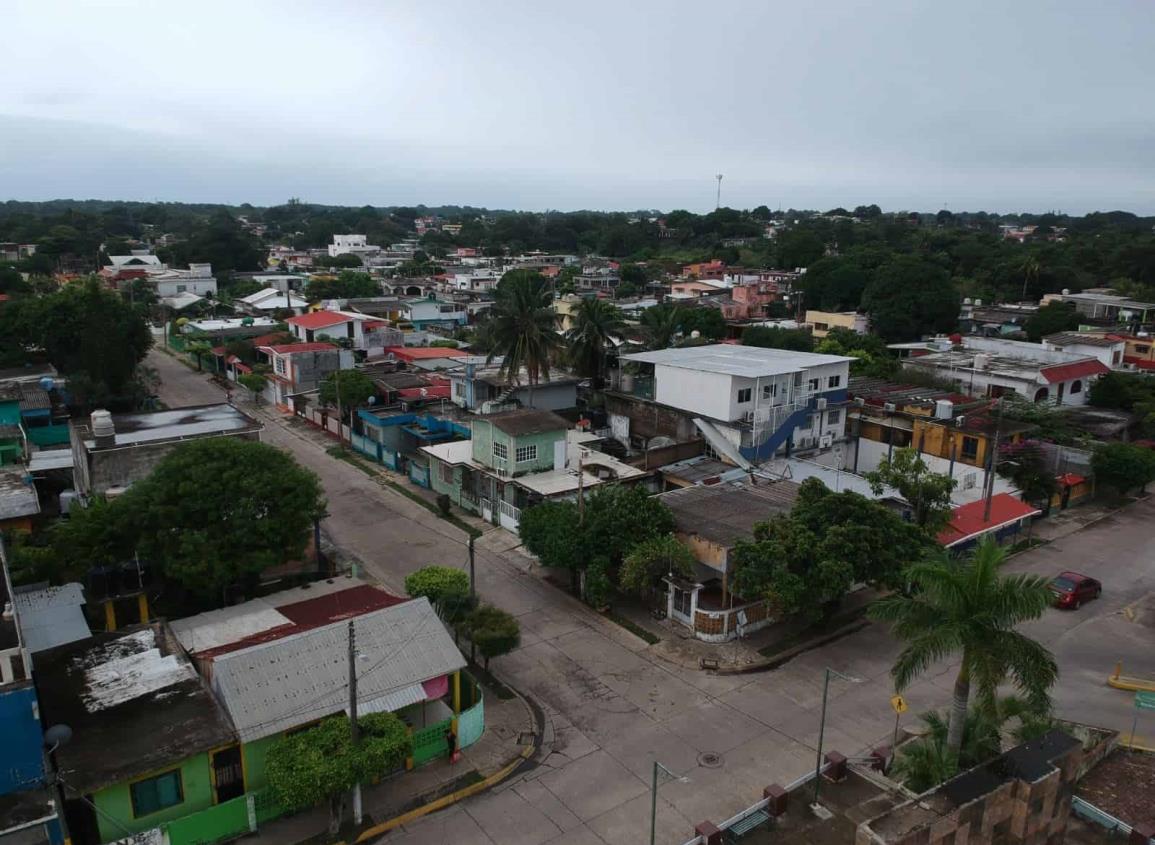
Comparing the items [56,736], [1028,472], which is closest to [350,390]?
[56,736]

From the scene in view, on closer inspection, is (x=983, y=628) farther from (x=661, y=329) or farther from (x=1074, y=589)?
(x=661, y=329)

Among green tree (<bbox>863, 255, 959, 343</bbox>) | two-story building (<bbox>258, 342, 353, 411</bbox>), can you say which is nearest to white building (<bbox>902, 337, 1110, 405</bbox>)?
green tree (<bbox>863, 255, 959, 343</bbox>)

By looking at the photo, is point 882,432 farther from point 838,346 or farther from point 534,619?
point 534,619

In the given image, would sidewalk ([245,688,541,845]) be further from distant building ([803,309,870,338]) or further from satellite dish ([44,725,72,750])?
distant building ([803,309,870,338])

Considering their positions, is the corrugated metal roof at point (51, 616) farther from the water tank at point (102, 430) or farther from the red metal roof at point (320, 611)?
the water tank at point (102, 430)

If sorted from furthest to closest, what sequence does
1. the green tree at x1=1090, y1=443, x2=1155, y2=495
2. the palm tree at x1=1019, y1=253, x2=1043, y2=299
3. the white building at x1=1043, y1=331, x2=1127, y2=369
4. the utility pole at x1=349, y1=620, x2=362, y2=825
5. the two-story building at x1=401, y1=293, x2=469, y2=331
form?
the palm tree at x1=1019, y1=253, x2=1043, y2=299, the two-story building at x1=401, y1=293, x2=469, y2=331, the white building at x1=1043, y1=331, x2=1127, y2=369, the green tree at x1=1090, y1=443, x2=1155, y2=495, the utility pole at x1=349, y1=620, x2=362, y2=825

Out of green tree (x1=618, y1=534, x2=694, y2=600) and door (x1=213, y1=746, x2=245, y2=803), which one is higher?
green tree (x1=618, y1=534, x2=694, y2=600)

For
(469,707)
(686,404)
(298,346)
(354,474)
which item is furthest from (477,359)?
(469,707)
